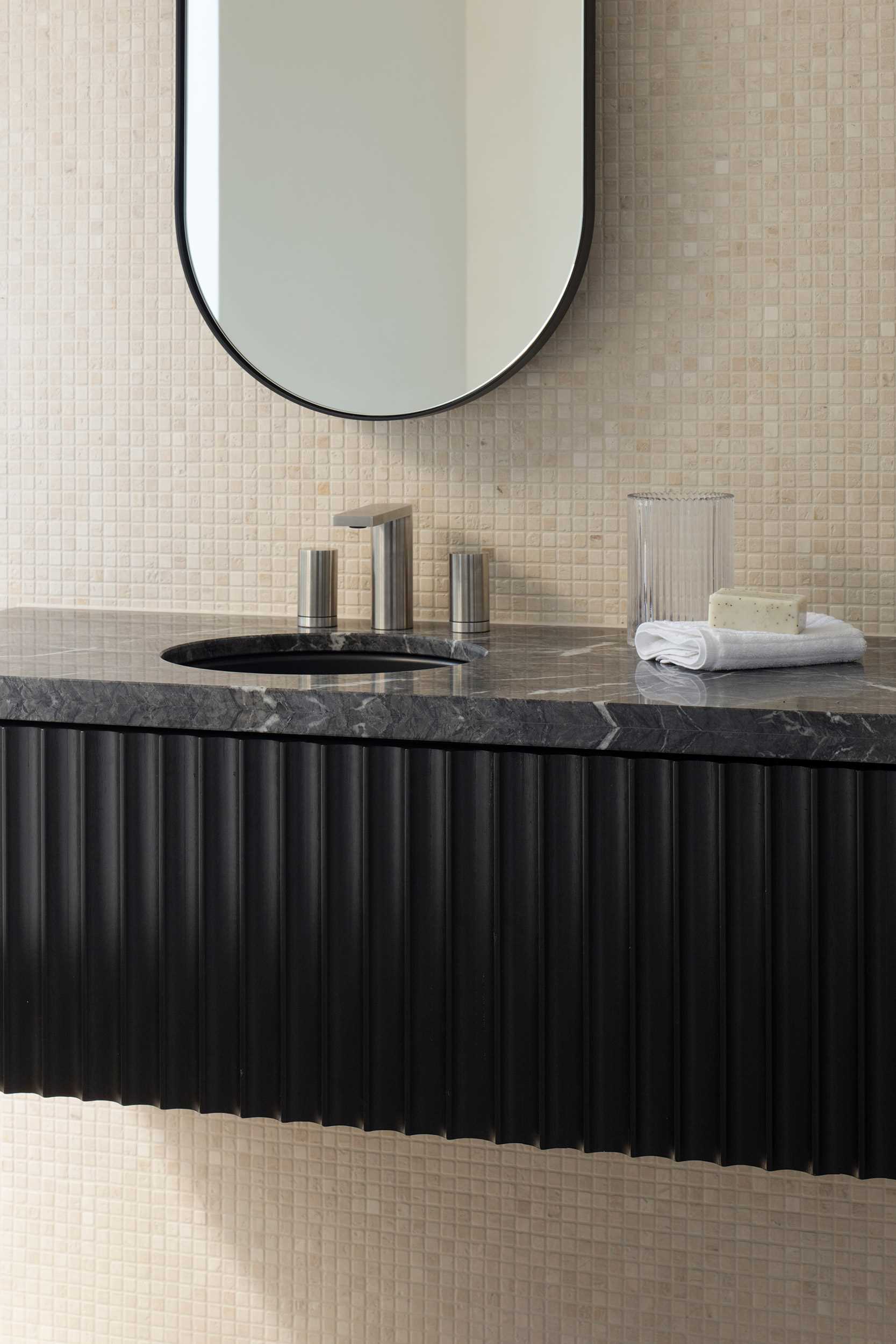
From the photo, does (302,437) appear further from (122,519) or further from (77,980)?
(77,980)

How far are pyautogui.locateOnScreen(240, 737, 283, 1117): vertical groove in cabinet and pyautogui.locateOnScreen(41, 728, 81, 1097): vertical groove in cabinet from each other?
17 cm

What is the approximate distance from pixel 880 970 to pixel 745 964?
0.35 feet

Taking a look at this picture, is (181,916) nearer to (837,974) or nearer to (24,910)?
(24,910)

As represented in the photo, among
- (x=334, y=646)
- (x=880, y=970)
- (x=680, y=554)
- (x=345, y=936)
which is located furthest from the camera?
(x=334, y=646)

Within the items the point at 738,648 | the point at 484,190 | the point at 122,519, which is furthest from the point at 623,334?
the point at 122,519

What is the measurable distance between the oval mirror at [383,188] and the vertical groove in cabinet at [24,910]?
612 millimetres

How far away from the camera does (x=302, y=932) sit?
44.6 inches

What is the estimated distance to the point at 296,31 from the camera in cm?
153

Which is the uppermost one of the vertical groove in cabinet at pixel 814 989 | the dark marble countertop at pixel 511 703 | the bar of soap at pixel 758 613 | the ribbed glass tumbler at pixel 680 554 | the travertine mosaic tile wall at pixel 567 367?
the travertine mosaic tile wall at pixel 567 367

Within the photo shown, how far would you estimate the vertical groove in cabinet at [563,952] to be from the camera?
1.07 metres

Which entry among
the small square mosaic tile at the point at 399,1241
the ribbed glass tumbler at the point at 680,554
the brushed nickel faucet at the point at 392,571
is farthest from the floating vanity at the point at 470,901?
the small square mosaic tile at the point at 399,1241

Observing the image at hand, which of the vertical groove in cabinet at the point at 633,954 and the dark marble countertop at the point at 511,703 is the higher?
the dark marble countertop at the point at 511,703

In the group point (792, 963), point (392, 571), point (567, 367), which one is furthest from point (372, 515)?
point (792, 963)

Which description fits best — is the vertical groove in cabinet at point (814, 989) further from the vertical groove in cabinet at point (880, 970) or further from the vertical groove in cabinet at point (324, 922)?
the vertical groove in cabinet at point (324, 922)
